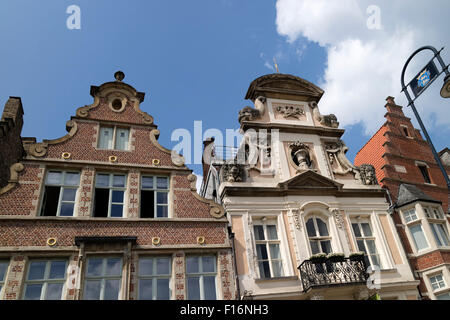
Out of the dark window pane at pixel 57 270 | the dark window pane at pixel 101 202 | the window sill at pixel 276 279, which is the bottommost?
the window sill at pixel 276 279

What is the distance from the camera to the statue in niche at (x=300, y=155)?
A: 14712 millimetres

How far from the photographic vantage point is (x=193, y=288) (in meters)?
10.4

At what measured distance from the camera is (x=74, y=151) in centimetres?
1184

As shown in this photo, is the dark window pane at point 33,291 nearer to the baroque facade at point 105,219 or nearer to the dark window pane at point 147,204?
the baroque facade at point 105,219

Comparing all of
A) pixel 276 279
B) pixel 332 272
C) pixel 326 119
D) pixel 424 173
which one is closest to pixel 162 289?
pixel 276 279

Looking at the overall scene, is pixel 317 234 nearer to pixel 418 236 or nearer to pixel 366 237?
pixel 366 237

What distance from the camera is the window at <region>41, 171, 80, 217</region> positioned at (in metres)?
10.7

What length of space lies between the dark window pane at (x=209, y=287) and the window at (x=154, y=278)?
3.53 ft

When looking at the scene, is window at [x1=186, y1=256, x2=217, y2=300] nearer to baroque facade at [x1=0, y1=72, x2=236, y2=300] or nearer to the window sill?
baroque facade at [x1=0, y1=72, x2=236, y2=300]

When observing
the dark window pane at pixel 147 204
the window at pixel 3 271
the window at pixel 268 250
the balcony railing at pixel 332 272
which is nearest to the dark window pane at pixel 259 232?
the window at pixel 268 250

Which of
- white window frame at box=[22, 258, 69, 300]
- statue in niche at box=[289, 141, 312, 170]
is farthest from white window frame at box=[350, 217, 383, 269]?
white window frame at box=[22, 258, 69, 300]
